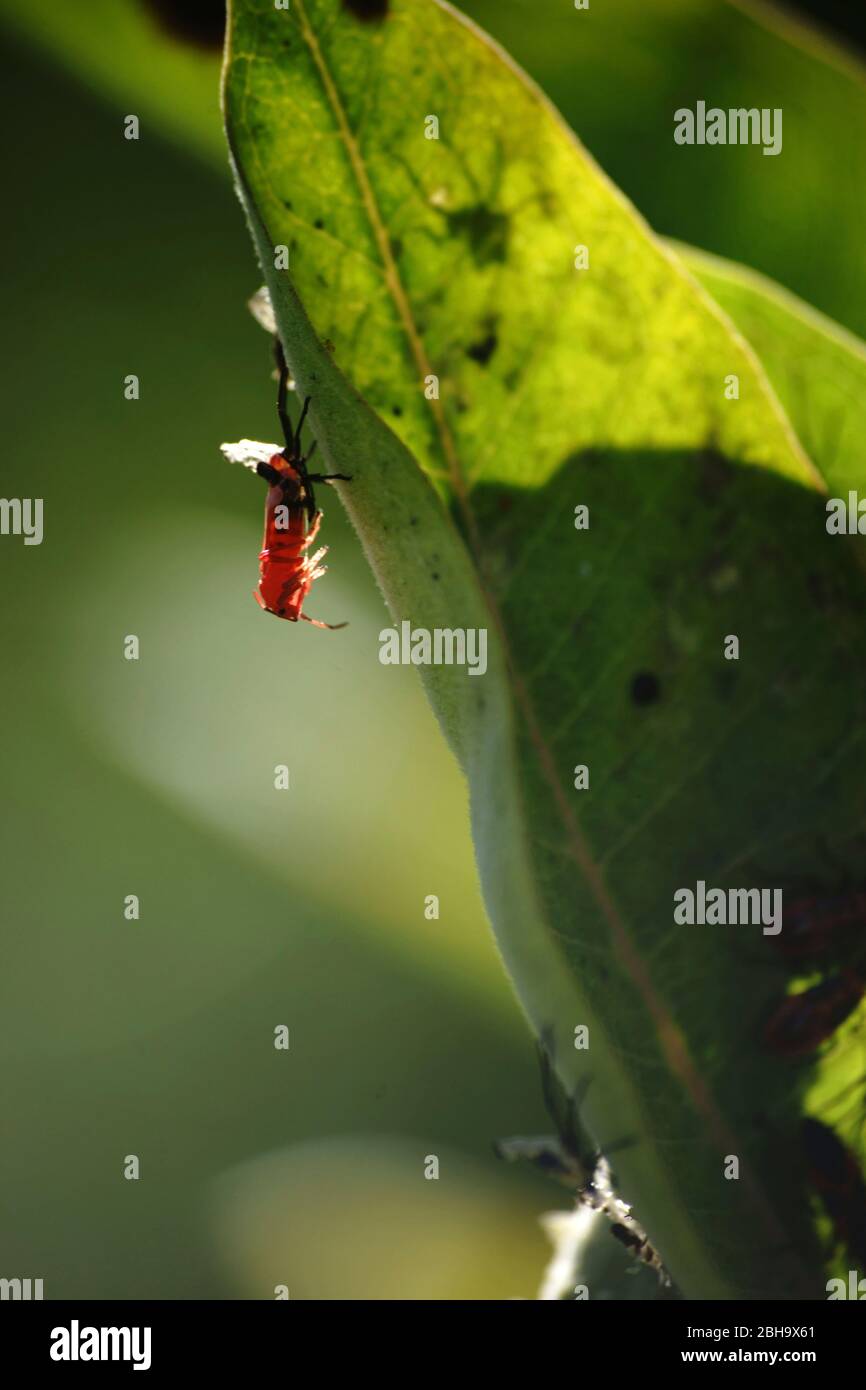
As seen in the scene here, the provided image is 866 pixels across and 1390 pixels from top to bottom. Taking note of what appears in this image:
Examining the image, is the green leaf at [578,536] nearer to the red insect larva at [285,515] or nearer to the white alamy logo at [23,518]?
the red insect larva at [285,515]

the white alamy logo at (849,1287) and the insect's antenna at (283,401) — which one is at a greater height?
the insect's antenna at (283,401)

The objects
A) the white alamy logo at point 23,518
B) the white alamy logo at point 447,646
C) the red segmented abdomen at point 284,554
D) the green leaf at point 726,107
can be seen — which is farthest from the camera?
the white alamy logo at point 23,518

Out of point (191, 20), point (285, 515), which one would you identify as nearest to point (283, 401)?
point (285, 515)

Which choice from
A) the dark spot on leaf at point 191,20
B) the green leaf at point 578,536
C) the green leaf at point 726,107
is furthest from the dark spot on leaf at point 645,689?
the dark spot on leaf at point 191,20

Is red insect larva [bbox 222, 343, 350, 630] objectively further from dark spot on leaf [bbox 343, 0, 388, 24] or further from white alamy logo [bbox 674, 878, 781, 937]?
white alamy logo [bbox 674, 878, 781, 937]

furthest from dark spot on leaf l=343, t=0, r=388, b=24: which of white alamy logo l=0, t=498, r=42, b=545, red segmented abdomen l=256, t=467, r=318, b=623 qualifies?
white alamy logo l=0, t=498, r=42, b=545

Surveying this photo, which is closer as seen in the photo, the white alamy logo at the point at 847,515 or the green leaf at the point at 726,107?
the white alamy logo at the point at 847,515

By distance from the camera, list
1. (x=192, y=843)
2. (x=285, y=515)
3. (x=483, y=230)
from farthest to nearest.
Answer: (x=192, y=843)
(x=285, y=515)
(x=483, y=230)

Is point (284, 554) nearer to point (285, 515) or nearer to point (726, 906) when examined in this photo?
point (285, 515)
